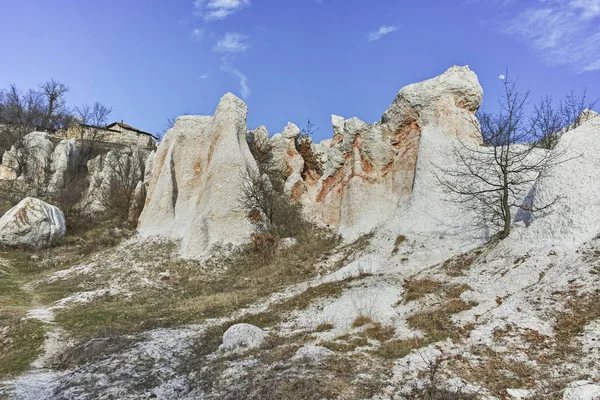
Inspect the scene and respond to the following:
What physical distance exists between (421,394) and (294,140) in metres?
29.2

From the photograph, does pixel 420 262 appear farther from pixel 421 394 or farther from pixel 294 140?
pixel 294 140

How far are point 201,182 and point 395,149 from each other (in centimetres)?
1342

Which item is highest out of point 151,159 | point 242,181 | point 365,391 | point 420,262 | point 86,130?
point 86,130

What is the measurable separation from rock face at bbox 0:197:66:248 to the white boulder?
22.5 meters

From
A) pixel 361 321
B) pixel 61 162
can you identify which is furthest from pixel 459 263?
pixel 61 162

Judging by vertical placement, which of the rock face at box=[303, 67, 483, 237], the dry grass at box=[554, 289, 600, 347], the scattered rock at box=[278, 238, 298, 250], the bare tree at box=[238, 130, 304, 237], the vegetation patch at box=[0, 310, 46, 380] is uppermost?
the rock face at box=[303, 67, 483, 237]

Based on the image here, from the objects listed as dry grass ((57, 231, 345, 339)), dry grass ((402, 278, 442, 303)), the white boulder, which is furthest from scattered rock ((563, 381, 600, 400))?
Answer: dry grass ((57, 231, 345, 339))

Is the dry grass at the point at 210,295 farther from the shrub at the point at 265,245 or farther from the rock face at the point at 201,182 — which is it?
the rock face at the point at 201,182

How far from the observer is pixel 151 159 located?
3878cm

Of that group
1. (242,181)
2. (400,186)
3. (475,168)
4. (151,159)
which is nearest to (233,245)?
(242,181)

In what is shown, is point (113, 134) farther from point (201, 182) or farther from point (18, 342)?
point (18, 342)

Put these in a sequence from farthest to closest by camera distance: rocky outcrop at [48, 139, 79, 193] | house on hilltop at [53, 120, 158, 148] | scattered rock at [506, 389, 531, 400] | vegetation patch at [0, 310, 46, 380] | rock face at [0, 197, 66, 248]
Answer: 1. house on hilltop at [53, 120, 158, 148]
2. rocky outcrop at [48, 139, 79, 193]
3. rock face at [0, 197, 66, 248]
4. vegetation patch at [0, 310, 46, 380]
5. scattered rock at [506, 389, 531, 400]

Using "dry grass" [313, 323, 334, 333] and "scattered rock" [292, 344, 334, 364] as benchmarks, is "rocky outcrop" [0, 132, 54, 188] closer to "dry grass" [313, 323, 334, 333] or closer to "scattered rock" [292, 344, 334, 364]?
"dry grass" [313, 323, 334, 333]

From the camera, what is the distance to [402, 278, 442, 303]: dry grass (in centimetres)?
1353
